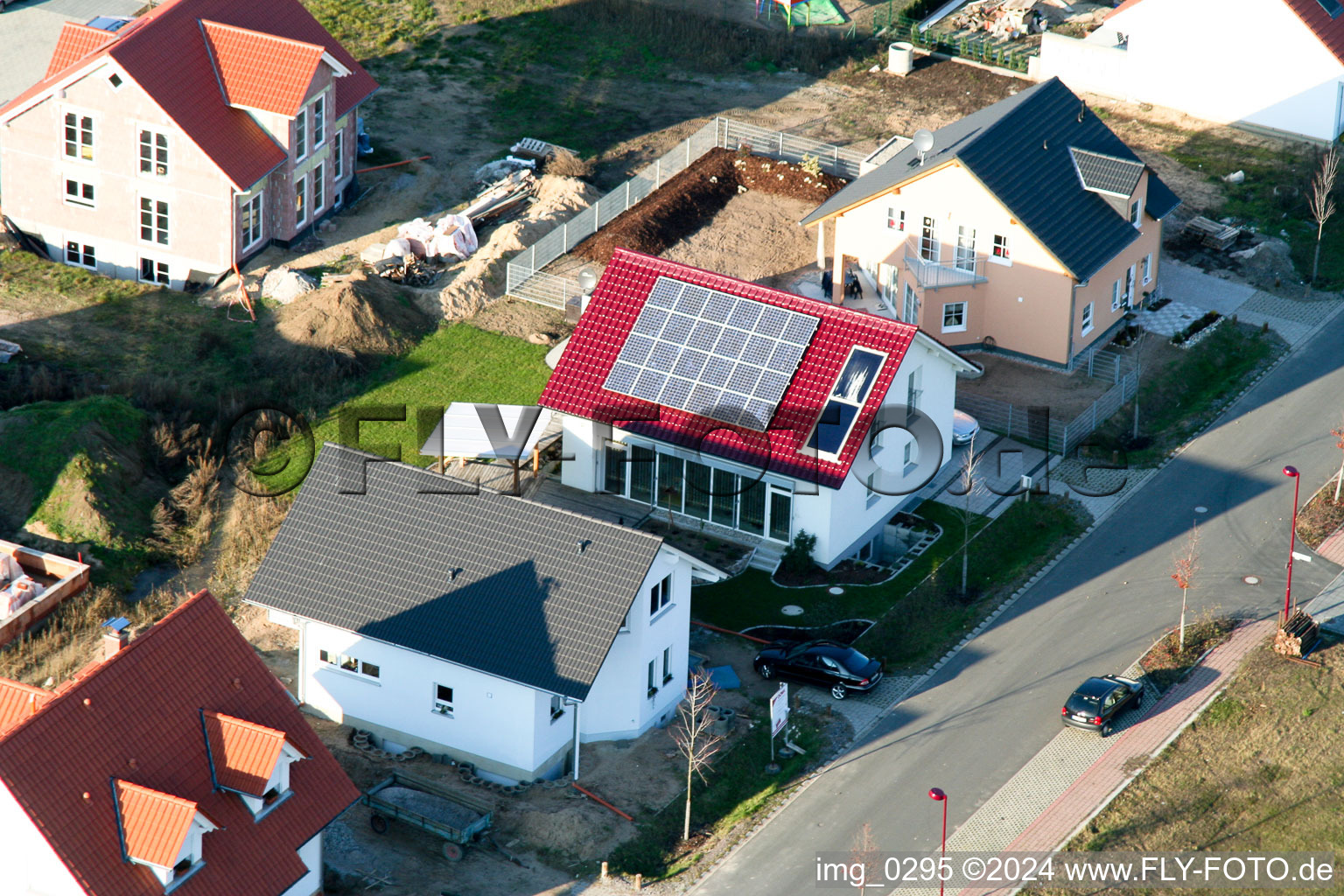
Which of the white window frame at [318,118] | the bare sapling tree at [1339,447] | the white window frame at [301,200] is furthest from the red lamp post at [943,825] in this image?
the white window frame at [318,118]

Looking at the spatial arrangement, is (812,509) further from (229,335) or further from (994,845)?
(229,335)

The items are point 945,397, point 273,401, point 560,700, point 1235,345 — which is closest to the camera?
point 560,700

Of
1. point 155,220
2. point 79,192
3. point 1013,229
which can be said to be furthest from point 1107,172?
point 79,192

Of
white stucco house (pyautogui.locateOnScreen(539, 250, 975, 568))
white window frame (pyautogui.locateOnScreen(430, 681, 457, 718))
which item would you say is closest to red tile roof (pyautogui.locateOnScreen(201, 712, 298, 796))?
white window frame (pyautogui.locateOnScreen(430, 681, 457, 718))

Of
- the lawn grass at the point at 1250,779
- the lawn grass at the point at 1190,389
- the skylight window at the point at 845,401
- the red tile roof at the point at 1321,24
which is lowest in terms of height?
A: the lawn grass at the point at 1250,779

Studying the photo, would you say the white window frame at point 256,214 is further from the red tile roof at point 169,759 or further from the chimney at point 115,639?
the red tile roof at point 169,759

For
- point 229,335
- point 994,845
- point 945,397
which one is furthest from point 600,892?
point 229,335
